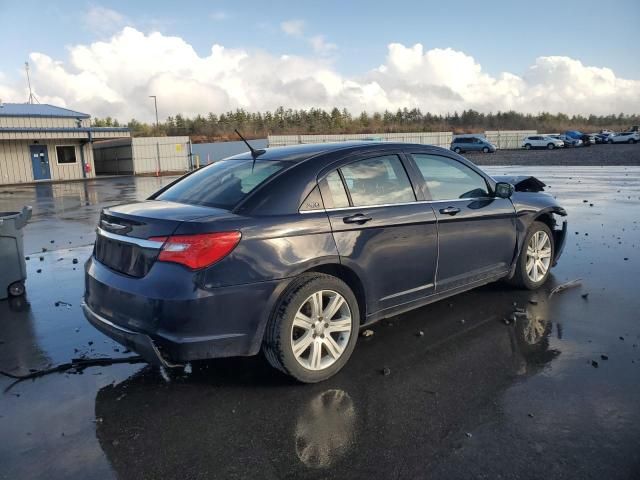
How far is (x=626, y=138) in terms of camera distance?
189ft

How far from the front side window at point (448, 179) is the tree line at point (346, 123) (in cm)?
7284

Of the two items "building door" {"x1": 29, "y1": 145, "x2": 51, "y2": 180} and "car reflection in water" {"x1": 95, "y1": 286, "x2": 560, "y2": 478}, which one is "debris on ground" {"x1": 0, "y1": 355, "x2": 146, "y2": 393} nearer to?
"car reflection in water" {"x1": 95, "y1": 286, "x2": 560, "y2": 478}

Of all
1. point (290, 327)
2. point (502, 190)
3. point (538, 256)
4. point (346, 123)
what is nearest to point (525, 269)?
point (538, 256)

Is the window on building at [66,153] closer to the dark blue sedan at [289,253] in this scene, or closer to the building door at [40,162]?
the building door at [40,162]

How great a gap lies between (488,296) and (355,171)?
2.38 metres

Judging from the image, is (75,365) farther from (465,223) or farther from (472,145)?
(472,145)

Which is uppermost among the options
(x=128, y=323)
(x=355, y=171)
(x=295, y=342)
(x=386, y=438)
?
(x=355, y=171)

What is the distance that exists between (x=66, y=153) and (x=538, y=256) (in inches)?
1381

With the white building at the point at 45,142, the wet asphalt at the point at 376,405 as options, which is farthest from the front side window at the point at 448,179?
the white building at the point at 45,142

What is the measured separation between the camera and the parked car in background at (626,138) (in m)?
56.8

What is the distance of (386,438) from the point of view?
304cm

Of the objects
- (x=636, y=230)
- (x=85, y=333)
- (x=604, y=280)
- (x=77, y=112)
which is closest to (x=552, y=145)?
(x=77, y=112)

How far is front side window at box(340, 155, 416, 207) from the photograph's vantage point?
4.12 metres

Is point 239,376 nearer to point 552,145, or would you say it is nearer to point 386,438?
point 386,438
